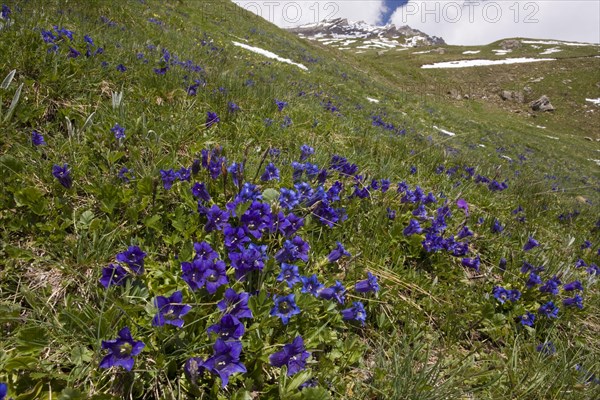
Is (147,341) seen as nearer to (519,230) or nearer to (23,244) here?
(23,244)

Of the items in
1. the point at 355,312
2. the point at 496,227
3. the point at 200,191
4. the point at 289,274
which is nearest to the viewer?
the point at 289,274

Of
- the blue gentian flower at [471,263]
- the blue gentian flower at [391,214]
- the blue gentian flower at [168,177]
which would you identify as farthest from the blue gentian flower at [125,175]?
the blue gentian flower at [471,263]

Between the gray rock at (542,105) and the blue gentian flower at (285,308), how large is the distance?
57062 mm

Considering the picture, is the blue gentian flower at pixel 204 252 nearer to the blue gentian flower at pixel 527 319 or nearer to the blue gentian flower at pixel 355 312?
the blue gentian flower at pixel 355 312

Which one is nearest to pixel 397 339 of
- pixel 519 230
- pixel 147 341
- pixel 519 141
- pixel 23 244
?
pixel 147 341

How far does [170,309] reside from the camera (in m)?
1.76

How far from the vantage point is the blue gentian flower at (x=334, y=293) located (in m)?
2.24

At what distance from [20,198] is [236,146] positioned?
2131 millimetres

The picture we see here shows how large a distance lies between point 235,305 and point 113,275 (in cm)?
72

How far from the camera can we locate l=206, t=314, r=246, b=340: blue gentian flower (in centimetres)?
170

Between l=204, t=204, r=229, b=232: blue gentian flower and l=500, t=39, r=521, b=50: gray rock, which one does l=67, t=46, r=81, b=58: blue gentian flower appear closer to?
l=204, t=204, r=229, b=232: blue gentian flower

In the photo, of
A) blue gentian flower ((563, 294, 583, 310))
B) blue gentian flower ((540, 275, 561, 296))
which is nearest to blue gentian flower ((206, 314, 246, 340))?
blue gentian flower ((540, 275, 561, 296))

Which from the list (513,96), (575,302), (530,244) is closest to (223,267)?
(575,302)

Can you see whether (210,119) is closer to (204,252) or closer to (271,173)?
(271,173)
